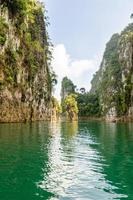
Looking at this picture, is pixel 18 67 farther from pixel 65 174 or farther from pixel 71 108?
pixel 71 108

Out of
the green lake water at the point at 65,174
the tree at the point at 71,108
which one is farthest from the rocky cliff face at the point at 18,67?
the tree at the point at 71,108

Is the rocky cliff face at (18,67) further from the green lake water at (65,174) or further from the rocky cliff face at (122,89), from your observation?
the green lake water at (65,174)

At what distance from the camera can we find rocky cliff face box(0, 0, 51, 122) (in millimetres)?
62597

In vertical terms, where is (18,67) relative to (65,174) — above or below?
above

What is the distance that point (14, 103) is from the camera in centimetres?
6806

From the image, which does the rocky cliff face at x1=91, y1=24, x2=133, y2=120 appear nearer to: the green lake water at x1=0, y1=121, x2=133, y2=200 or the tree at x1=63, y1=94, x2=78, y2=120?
the tree at x1=63, y1=94, x2=78, y2=120

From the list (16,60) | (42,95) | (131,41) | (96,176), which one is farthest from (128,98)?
(96,176)

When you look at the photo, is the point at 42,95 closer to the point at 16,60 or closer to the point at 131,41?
the point at 16,60

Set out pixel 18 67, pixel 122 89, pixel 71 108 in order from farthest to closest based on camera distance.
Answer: pixel 71 108 → pixel 122 89 → pixel 18 67

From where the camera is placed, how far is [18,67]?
71.1 meters

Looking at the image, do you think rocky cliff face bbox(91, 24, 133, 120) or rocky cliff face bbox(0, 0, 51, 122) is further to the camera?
rocky cliff face bbox(91, 24, 133, 120)

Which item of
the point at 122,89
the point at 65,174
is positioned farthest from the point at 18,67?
the point at 122,89

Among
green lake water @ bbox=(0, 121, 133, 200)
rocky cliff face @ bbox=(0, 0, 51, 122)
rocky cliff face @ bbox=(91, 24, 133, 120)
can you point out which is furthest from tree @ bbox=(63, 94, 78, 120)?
green lake water @ bbox=(0, 121, 133, 200)

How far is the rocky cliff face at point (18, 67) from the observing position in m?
62.6
